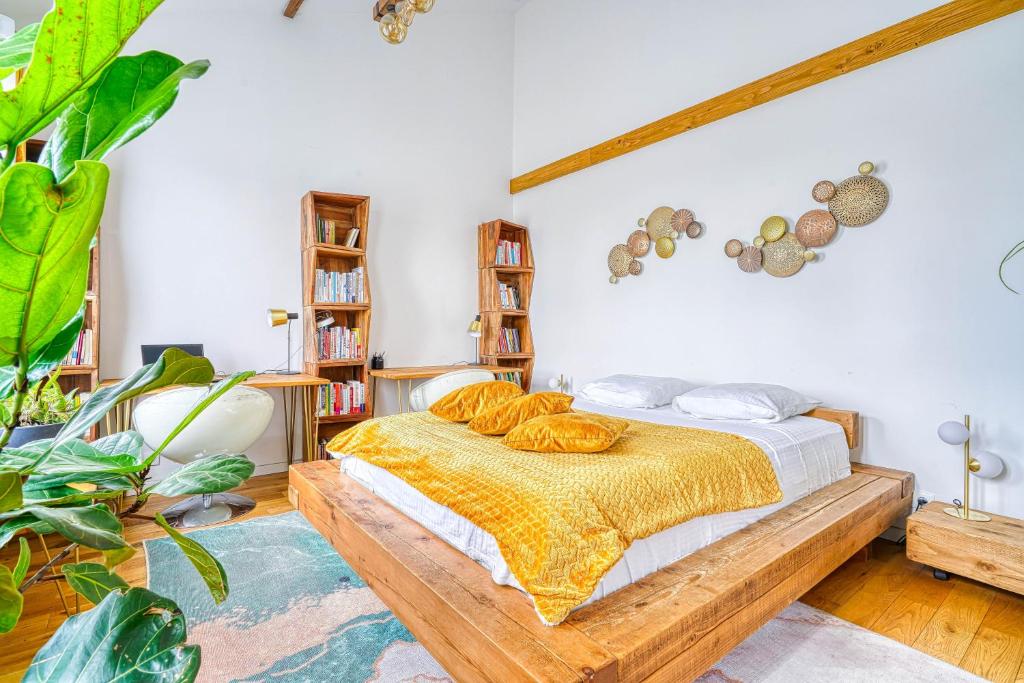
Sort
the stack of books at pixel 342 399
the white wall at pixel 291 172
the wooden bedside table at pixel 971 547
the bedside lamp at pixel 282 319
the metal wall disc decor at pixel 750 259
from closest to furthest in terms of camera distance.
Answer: the wooden bedside table at pixel 971 547 → the metal wall disc decor at pixel 750 259 → the white wall at pixel 291 172 → the bedside lamp at pixel 282 319 → the stack of books at pixel 342 399

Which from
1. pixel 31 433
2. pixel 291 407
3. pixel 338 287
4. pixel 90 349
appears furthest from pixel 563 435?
pixel 90 349

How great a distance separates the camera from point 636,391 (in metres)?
3.16

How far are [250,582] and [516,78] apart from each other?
15.5 ft

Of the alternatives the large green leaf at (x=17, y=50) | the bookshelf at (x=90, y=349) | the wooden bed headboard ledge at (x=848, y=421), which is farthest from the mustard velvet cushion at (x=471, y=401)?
the large green leaf at (x=17, y=50)

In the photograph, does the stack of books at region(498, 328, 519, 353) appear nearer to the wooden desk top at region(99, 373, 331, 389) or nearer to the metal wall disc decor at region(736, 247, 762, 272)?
the wooden desk top at region(99, 373, 331, 389)

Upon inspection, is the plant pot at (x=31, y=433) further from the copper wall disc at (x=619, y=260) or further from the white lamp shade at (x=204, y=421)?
the copper wall disc at (x=619, y=260)

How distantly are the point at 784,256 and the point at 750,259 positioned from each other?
19 cm

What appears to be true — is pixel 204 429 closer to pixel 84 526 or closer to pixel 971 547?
pixel 84 526

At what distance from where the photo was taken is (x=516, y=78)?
5051mm

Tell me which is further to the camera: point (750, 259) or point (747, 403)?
point (750, 259)

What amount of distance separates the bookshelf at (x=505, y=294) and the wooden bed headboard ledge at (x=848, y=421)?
2.51 m

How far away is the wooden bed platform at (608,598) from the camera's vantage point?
1219mm

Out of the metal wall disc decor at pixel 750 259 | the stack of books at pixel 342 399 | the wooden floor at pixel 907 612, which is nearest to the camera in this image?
the wooden floor at pixel 907 612

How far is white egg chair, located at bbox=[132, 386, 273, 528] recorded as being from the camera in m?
2.62
